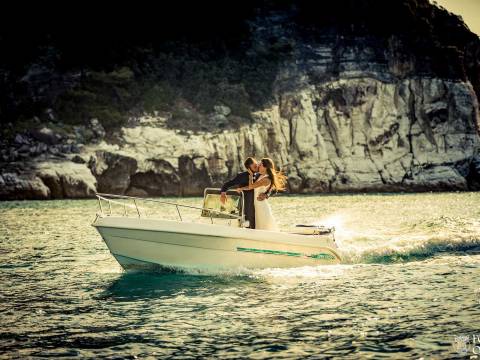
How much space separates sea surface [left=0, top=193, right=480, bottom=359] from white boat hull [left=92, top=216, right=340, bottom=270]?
334 mm

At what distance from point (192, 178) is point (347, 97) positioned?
25.8m

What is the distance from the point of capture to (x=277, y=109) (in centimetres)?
7612

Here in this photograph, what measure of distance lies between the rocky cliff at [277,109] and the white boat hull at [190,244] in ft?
152

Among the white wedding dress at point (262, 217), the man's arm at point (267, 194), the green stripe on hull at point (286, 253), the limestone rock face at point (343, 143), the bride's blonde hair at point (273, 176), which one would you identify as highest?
the limestone rock face at point (343, 143)

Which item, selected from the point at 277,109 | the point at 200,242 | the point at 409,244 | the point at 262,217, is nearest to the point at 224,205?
the point at 262,217

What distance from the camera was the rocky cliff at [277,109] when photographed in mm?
64625

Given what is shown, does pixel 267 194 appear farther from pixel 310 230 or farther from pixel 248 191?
pixel 310 230

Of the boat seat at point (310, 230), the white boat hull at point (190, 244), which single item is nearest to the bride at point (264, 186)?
the white boat hull at point (190, 244)

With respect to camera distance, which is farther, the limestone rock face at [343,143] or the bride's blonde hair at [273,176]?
the limestone rock face at [343,143]

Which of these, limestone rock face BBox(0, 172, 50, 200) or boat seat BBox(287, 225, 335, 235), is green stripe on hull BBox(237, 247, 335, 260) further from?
limestone rock face BBox(0, 172, 50, 200)

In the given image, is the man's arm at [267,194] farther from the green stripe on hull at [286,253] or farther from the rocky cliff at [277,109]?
the rocky cliff at [277,109]

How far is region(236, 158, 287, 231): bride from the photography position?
45.9ft

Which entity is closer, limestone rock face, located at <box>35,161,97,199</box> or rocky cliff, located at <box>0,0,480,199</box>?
limestone rock face, located at <box>35,161,97,199</box>

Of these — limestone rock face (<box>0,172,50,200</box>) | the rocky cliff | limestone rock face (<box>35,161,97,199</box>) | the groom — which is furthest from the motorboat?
the rocky cliff
